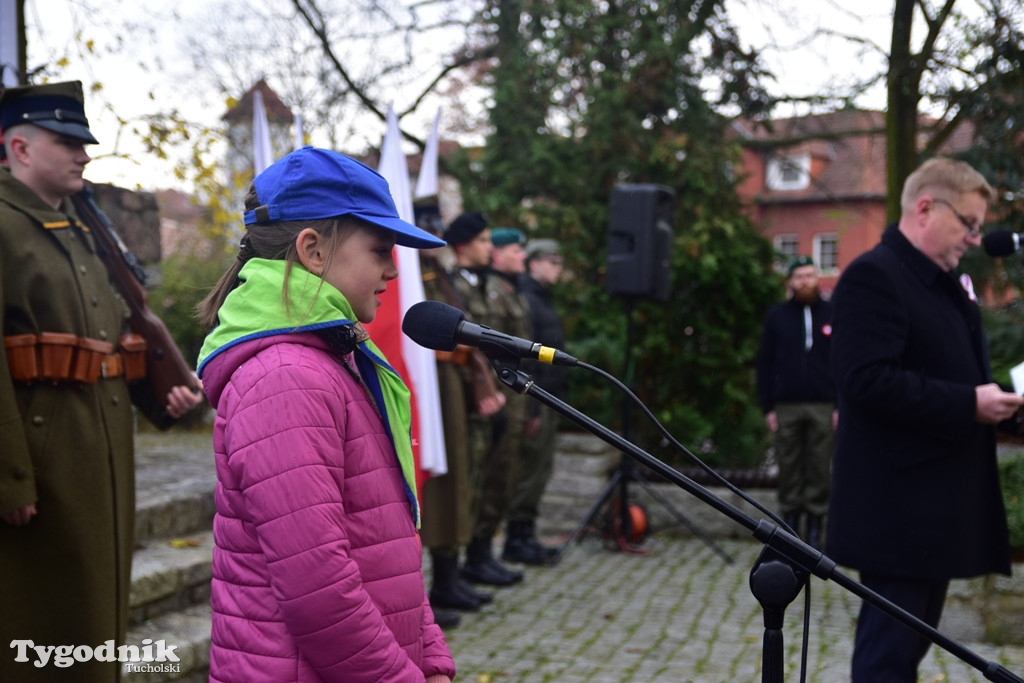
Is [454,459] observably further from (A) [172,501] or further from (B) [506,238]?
(B) [506,238]

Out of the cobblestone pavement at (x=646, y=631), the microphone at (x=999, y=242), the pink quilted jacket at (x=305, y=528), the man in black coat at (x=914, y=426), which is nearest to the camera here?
the pink quilted jacket at (x=305, y=528)

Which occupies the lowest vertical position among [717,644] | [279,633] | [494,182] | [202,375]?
[717,644]

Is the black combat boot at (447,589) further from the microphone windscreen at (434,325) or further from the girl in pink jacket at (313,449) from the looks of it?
the microphone windscreen at (434,325)

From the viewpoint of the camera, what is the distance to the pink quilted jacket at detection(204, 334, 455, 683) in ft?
5.53

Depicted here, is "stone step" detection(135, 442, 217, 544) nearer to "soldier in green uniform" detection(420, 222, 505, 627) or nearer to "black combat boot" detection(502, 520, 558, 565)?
"soldier in green uniform" detection(420, 222, 505, 627)

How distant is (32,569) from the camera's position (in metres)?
3.00

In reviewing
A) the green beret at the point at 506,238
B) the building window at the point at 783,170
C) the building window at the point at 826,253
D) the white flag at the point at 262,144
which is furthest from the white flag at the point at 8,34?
the building window at the point at 826,253

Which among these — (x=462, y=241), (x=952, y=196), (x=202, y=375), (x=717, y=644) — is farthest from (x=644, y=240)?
(x=202, y=375)

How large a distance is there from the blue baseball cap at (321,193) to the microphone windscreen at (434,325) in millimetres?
142

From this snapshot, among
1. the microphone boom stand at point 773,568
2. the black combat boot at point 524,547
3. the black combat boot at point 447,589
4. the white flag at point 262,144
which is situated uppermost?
the white flag at point 262,144

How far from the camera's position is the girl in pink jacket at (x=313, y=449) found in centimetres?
170

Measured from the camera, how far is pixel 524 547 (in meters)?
7.33

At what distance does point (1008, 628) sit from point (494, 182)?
7290 mm

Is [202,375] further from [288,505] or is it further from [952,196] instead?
[952,196]
